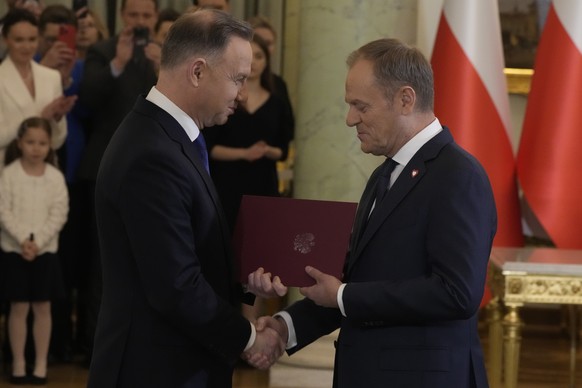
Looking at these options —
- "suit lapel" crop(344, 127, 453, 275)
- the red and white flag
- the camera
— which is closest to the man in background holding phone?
the camera

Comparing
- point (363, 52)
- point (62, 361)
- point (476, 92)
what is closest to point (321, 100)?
point (476, 92)

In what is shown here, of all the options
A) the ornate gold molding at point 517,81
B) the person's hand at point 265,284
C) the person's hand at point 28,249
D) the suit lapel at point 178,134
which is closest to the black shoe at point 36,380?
the person's hand at point 28,249

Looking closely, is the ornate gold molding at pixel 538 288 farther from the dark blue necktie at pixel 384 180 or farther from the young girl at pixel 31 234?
the young girl at pixel 31 234

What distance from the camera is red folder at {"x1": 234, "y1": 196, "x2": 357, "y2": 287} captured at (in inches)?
130

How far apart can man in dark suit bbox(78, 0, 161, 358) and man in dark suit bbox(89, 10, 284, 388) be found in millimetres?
3766

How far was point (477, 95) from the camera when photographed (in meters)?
6.62

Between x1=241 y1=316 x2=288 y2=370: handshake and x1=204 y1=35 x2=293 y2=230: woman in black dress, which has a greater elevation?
x1=204 y1=35 x2=293 y2=230: woman in black dress

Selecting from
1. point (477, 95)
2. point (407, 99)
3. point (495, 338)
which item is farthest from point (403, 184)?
point (477, 95)

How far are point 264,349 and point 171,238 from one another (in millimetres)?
588

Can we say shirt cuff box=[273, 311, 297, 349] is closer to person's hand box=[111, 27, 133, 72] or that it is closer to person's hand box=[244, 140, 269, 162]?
person's hand box=[244, 140, 269, 162]

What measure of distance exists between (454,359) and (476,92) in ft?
11.9

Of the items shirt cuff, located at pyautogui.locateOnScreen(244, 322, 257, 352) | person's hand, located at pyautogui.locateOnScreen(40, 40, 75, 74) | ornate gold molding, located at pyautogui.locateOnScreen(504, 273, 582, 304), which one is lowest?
ornate gold molding, located at pyautogui.locateOnScreen(504, 273, 582, 304)

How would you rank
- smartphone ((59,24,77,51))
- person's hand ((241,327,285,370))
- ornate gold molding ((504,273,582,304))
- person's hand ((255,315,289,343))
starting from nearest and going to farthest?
1. person's hand ((241,327,285,370))
2. person's hand ((255,315,289,343))
3. ornate gold molding ((504,273,582,304))
4. smartphone ((59,24,77,51))

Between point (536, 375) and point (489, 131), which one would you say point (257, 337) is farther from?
point (536, 375)
